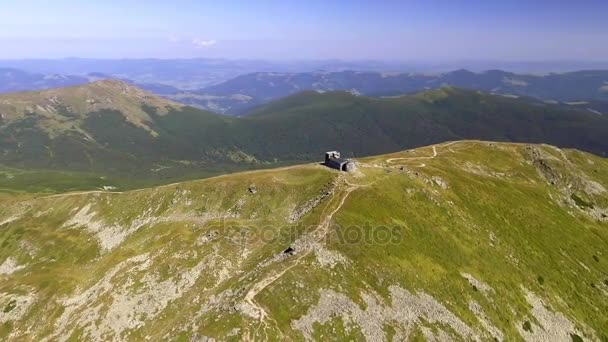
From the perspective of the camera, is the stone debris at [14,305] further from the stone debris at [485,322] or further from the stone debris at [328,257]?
the stone debris at [485,322]

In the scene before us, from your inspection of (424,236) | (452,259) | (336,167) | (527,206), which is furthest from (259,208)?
(527,206)

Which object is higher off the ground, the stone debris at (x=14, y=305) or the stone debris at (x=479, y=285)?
the stone debris at (x=479, y=285)

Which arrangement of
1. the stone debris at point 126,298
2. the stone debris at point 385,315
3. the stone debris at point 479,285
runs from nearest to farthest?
1. the stone debris at point 385,315
2. the stone debris at point 126,298
3. the stone debris at point 479,285

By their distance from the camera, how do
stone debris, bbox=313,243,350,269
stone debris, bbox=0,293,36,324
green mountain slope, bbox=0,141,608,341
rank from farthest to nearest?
stone debris, bbox=0,293,36,324
stone debris, bbox=313,243,350,269
green mountain slope, bbox=0,141,608,341

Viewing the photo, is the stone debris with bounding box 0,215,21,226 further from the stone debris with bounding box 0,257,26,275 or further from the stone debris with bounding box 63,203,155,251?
the stone debris with bounding box 63,203,155,251

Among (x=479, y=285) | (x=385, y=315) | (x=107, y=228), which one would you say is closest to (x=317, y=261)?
(x=385, y=315)

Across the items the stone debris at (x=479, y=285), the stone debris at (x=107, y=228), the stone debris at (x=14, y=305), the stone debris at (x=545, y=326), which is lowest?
the stone debris at (x=14, y=305)

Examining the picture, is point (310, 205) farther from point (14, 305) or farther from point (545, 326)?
point (14, 305)

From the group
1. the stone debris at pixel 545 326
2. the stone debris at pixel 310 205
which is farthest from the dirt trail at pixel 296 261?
the stone debris at pixel 545 326

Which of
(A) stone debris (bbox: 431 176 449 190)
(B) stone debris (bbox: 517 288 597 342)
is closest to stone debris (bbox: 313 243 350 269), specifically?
(B) stone debris (bbox: 517 288 597 342)
